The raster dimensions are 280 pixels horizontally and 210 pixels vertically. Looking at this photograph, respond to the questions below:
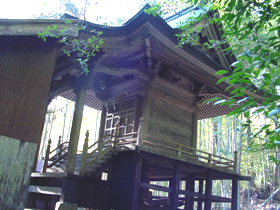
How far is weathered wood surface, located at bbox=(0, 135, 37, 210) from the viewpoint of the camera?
4.98 metres

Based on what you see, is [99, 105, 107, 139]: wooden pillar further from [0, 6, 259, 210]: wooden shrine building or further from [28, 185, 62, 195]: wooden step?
[28, 185, 62, 195]: wooden step

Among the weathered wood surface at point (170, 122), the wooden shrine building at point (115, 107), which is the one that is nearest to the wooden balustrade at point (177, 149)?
the wooden shrine building at point (115, 107)

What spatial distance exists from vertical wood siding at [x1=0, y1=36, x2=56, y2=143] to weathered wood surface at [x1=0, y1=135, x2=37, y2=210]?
0.16 m

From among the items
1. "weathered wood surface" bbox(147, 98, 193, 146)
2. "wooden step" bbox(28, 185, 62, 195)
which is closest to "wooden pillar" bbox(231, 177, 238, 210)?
"weathered wood surface" bbox(147, 98, 193, 146)

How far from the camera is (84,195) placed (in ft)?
24.4

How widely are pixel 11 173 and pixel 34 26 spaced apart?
2.83m

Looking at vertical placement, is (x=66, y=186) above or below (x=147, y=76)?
below

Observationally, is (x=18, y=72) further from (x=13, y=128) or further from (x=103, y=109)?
(x=103, y=109)

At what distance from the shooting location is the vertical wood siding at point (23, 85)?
5160 millimetres

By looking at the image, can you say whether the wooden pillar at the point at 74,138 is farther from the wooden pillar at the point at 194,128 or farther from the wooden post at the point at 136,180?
the wooden pillar at the point at 194,128

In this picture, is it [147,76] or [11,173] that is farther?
[147,76]

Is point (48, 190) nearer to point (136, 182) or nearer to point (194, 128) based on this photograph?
point (136, 182)

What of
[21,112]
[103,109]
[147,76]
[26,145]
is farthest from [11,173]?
[103,109]

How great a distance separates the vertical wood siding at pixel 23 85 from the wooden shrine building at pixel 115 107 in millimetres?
18
